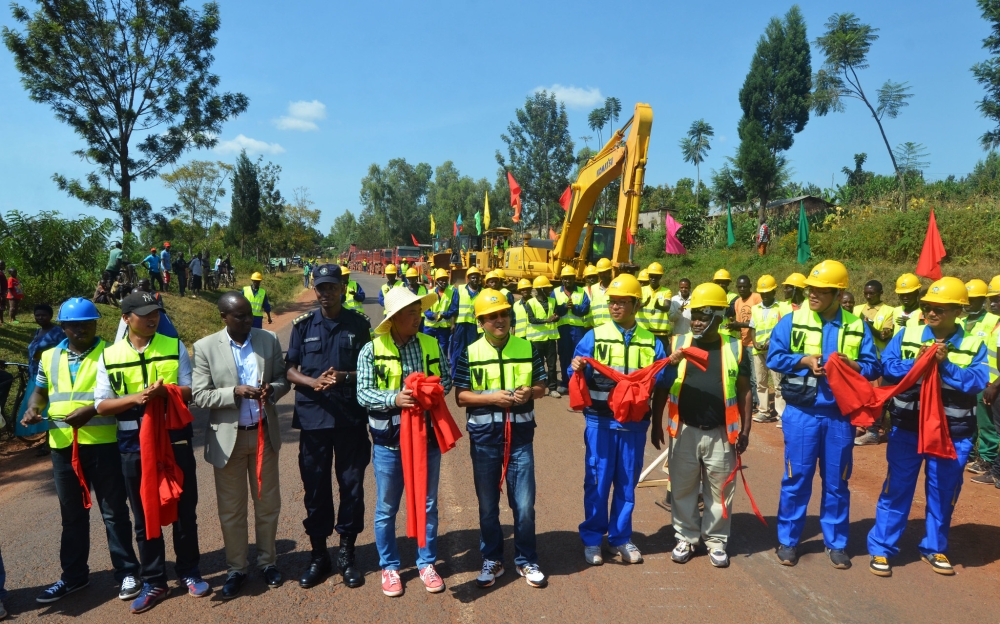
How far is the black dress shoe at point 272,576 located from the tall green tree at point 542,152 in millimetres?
44462

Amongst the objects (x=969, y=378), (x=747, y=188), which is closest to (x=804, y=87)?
(x=747, y=188)

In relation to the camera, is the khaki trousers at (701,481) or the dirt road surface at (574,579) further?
the khaki trousers at (701,481)

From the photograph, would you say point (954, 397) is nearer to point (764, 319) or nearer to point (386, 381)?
point (764, 319)

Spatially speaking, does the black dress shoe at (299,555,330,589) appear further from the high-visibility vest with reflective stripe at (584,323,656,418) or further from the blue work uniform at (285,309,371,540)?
the high-visibility vest with reflective stripe at (584,323,656,418)

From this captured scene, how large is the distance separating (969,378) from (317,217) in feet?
198

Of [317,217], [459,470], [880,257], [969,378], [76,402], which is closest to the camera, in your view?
[76,402]

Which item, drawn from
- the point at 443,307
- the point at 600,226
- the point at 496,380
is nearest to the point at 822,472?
the point at 496,380

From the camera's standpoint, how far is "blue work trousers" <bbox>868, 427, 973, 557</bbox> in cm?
409

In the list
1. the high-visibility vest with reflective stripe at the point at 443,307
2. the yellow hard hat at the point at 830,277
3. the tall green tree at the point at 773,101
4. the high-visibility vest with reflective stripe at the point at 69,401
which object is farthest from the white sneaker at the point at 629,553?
the tall green tree at the point at 773,101

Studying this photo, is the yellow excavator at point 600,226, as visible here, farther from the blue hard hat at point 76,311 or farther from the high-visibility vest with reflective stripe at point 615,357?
the blue hard hat at point 76,311

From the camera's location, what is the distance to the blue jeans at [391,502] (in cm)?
381

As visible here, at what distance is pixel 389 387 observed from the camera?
3805mm

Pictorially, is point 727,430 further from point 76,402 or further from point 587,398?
point 76,402

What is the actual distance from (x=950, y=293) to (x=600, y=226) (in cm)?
1221
